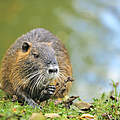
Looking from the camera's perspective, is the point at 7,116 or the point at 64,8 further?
the point at 64,8

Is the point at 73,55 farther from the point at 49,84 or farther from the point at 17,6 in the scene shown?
the point at 49,84

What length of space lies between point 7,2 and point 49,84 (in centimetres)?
1066

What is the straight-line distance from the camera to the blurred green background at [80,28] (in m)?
10.5

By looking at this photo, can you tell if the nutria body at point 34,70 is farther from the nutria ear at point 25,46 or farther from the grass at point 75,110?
the grass at point 75,110

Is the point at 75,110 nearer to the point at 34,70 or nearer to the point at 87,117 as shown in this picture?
the point at 87,117

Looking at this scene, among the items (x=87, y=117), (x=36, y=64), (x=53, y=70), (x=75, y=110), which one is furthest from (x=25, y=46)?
(x=87, y=117)

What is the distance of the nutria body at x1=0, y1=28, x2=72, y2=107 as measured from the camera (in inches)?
187

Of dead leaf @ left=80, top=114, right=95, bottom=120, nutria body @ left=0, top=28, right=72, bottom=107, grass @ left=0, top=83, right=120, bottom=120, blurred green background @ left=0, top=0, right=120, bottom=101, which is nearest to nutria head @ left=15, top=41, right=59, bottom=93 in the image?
nutria body @ left=0, top=28, right=72, bottom=107

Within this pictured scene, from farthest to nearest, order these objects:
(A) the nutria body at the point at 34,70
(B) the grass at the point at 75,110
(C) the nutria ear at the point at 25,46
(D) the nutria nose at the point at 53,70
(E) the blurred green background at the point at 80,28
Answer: (E) the blurred green background at the point at 80,28
(C) the nutria ear at the point at 25,46
(A) the nutria body at the point at 34,70
(D) the nutria nose at the point at 53,70
(B) the grass at the point at 75,110

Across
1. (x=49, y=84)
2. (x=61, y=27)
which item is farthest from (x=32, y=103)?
(x=61, y=27)

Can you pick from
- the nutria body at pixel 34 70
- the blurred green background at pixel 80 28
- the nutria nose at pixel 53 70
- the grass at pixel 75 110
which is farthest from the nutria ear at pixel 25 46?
the blurred green background at pixel 80 28

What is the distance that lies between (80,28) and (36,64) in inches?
335

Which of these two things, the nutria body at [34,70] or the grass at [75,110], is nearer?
the grass at [75,110]

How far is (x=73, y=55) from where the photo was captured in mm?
11367
